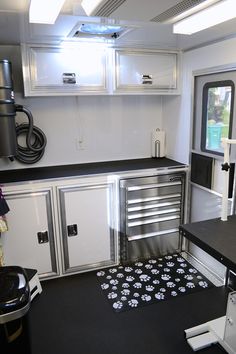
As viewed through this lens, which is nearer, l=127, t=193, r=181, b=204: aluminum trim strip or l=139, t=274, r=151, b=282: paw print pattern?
l=139, t=274, r=151, b=282: paw print pattern

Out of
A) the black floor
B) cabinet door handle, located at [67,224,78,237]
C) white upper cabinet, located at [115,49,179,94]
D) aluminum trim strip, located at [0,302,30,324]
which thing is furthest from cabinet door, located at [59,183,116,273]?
aluminum trim strip, located at [0,302,30,324]

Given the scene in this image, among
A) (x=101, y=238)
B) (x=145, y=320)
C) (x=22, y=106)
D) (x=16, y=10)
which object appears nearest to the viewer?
(x=16, y=10)

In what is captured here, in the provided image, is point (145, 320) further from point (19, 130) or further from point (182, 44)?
point (182, 44)

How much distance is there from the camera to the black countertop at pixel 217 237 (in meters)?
1.55

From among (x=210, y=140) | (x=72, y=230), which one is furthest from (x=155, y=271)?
(x=210, y=140)

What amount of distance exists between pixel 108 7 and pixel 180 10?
14.2 inches

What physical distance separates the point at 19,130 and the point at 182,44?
172 centimetres

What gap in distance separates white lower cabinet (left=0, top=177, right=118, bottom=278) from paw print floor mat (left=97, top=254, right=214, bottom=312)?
207 mm

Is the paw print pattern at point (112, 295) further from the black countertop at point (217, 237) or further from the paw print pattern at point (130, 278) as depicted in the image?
the black countertop at point (217, 237)

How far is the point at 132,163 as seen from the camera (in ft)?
10.3

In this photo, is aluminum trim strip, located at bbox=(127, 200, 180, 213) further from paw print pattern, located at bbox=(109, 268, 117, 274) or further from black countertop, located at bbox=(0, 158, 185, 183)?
paw print pattern, located at bbox=(109, 268, 117, 274)

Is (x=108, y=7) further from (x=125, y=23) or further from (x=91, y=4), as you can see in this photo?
(x=125, y=23)

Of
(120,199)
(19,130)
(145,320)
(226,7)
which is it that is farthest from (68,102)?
(145,320)

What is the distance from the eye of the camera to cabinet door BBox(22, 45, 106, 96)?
8.19 feet
